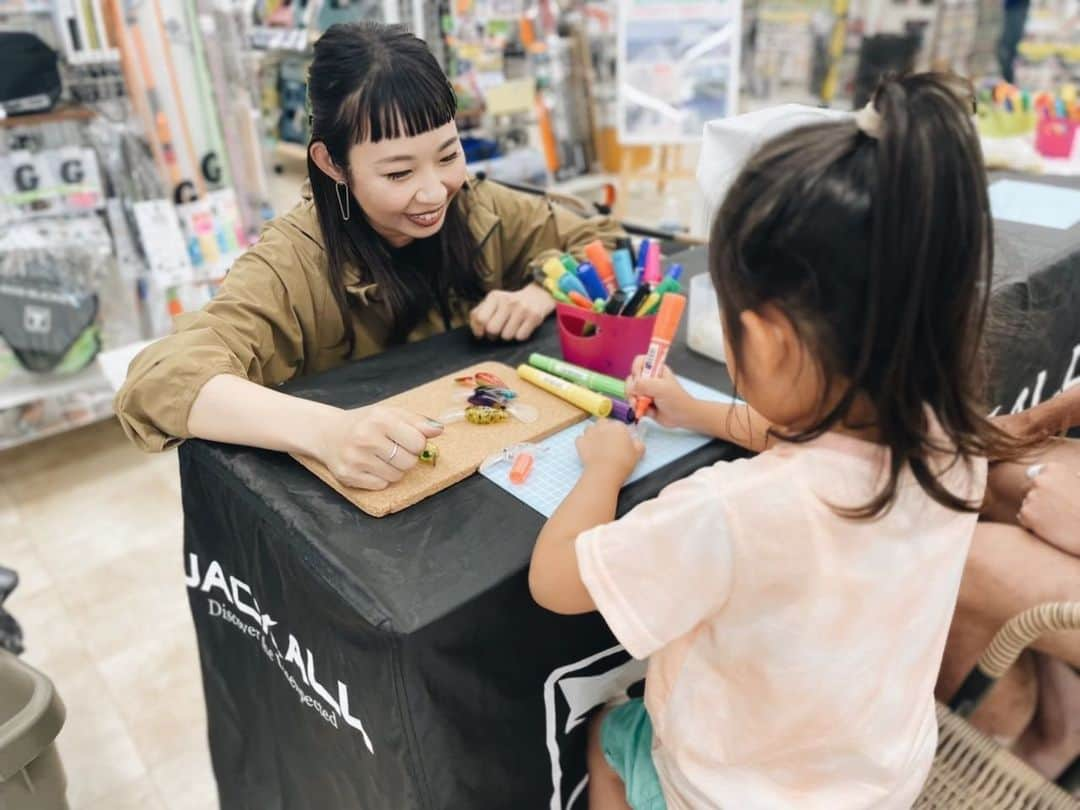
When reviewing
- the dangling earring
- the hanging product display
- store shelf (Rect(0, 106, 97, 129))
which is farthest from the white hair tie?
the hanging product display

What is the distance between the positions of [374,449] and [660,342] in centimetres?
32

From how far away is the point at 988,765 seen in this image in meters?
0.82

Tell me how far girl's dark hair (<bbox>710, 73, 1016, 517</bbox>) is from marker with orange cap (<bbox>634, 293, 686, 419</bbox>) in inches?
11.1

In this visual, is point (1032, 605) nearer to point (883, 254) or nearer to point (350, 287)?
point (883, 254)

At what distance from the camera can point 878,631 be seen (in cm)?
61

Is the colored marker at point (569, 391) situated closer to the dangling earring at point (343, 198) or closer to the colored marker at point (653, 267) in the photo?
the colored marker at point (653, 267)

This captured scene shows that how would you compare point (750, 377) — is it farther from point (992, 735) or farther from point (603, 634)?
point (992, 735)

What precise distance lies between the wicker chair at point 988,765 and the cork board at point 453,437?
46cm

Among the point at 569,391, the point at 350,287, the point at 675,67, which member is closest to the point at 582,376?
the point at 569,391

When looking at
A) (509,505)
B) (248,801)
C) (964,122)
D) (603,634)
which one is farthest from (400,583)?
(248,801)

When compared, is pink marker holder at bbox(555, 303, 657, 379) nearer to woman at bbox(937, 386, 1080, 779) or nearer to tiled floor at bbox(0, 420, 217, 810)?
woman at bbox(937, 386, 1080, 779)

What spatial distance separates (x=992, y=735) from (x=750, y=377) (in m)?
0.60

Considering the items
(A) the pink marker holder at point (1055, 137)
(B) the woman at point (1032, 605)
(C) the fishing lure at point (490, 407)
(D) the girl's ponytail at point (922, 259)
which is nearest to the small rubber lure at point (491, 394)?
(C) the fishing lure at point (490, 407)

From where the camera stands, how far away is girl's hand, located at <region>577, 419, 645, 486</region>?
721 millimetres
